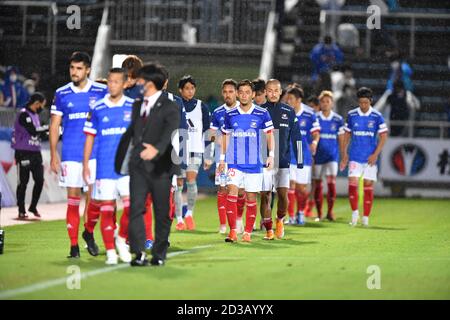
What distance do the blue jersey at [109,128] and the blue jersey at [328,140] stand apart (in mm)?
10270

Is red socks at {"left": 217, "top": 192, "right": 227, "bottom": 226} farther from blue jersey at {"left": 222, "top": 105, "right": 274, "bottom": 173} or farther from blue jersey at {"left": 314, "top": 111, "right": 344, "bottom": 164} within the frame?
blue jersey at {"left": 314, "top": 111, "right": 344, "bottom": 164}

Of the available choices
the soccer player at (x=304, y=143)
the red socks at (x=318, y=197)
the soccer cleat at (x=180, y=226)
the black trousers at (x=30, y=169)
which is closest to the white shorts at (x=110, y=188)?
the soccer cleat at (x=180, y=226)

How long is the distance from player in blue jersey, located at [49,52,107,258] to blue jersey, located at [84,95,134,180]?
0.69 m

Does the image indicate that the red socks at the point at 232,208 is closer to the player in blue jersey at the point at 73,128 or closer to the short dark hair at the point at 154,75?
the player in blue jersey at the point at 73,128

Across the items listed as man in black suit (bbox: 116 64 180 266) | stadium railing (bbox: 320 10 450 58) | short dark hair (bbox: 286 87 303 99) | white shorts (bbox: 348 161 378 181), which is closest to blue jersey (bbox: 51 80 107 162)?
man in black suit (bbox: 116 64 180 266)

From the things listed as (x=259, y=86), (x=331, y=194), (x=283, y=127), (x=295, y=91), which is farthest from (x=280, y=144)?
(x=331, y=194)

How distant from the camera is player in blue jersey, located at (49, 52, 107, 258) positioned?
13797 millimetres

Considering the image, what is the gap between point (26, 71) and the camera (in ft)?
112

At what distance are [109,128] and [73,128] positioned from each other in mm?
1016

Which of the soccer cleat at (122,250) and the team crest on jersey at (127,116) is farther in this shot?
the soccer cleat at (122,250)

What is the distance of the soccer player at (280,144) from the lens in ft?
56.4
